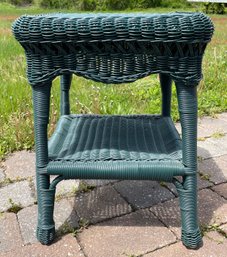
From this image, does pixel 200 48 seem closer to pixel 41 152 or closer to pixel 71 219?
pixel 41 152

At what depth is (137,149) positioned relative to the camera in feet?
6.39

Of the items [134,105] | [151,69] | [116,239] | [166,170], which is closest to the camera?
[151,69]

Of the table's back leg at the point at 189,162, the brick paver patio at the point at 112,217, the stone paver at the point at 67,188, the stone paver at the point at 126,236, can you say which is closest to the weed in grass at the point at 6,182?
the brick paver patio at the point at 112,217

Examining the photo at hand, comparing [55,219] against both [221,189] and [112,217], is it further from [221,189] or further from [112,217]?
[221,189]

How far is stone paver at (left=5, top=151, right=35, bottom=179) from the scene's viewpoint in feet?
8.25

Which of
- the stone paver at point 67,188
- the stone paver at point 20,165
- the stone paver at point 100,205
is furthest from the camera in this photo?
the stone paver at point 20,165

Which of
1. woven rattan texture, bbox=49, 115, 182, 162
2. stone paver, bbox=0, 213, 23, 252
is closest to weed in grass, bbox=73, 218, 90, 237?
stone paver, bbox=0, 213, 23, 252

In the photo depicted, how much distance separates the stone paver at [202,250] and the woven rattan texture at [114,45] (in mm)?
719

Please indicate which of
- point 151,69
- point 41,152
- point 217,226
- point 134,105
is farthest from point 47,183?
point 134,105

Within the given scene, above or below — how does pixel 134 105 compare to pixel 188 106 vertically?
below

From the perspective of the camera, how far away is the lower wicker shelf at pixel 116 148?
171cm

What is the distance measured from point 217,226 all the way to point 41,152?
0.88m

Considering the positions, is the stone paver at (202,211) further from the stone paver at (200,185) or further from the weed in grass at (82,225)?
the weed in grass at (82,225)

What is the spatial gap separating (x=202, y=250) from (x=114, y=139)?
685 mm
